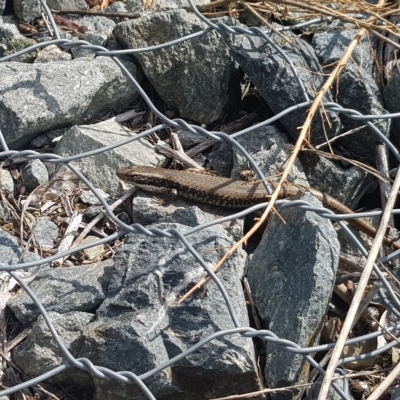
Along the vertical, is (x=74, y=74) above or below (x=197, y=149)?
above

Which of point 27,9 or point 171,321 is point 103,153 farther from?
point 171,321

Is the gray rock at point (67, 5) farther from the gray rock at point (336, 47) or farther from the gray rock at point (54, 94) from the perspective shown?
the gray rock at point (336, 47)

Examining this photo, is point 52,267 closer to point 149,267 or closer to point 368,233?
point 149,267

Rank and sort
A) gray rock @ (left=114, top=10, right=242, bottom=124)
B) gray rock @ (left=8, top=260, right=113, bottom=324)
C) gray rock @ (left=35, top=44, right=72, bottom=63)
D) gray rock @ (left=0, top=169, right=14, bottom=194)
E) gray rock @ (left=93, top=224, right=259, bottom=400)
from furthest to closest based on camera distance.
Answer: gray rock @ (left=35, top=44, right=72, bottom=63) < gray rock @ (left=114, top=10, right=242, bottom=124) < gray rock @ (left=0, top=169, right=14, bottom=194) < gray rock @ (left=8, top=260, right=113, bottom=324) < gray rock @ (left=93, top=224, right=259, bottom=400)

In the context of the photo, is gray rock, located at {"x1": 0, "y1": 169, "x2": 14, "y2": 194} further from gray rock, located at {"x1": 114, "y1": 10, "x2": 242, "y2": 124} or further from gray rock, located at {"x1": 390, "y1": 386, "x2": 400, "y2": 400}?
gray rock, located at {"x1": 390, "y1": 386, "x2": 400, "y2": 400}

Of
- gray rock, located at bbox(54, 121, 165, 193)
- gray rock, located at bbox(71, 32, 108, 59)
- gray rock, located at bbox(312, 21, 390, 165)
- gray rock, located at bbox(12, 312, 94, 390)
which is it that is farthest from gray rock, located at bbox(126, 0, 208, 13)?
gray rock, located at bbox(12, 312, 94, 390)

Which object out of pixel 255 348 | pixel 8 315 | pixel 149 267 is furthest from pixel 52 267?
pixel 255 348

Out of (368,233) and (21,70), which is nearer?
(368,233)
